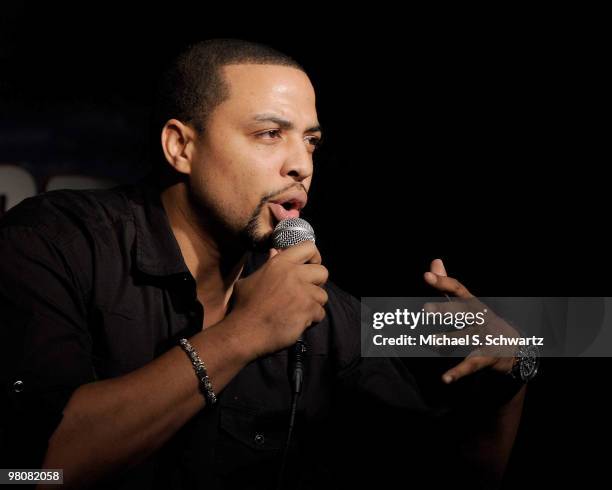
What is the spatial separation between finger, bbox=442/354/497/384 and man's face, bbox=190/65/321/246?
0.68 metres

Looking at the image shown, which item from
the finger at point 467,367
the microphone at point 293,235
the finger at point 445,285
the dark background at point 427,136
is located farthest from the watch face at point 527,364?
the dark background at point 427,136

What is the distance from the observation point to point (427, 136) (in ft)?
8.79

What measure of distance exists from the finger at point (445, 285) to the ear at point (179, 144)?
0.86 m

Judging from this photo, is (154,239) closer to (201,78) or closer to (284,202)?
(284,202)

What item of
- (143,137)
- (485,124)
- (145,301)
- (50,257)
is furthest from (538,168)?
(143,137)

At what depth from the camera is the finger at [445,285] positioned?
1444 millimetres

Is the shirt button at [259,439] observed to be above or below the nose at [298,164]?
below

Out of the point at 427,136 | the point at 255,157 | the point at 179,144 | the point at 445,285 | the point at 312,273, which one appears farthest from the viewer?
the point at 427,136

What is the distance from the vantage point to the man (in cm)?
113

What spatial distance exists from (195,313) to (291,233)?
43 cm

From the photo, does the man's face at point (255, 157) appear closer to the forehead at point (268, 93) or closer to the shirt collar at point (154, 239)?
the forehead at point (268, 93)

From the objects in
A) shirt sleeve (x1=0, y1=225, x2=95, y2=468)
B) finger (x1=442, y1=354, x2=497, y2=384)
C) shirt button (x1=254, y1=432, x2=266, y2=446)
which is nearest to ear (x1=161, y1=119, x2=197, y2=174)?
shirt sleeve (x1=0, y1=225, x2=95, y2=468)

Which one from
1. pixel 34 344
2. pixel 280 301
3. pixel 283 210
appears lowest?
pixel 34 344

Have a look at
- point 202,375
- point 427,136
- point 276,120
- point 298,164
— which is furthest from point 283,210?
point 427,136
